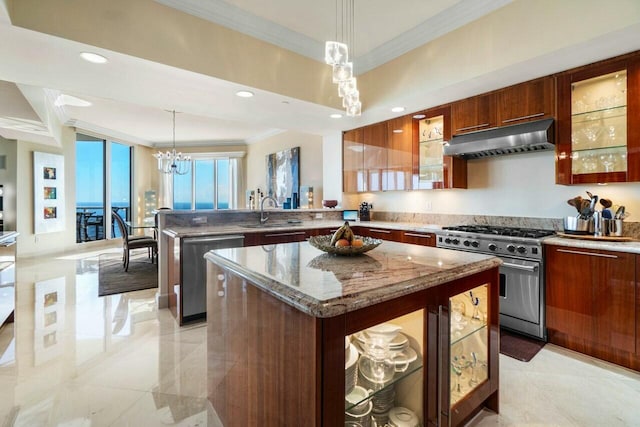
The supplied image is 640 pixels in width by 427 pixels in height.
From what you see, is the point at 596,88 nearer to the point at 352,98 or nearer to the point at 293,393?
the point at 352,98

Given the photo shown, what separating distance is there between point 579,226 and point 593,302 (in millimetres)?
650

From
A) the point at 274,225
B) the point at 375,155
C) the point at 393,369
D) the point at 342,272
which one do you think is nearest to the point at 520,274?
the point at 393,369

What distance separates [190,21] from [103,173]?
6.77 meters

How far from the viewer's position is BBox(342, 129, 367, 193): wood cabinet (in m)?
4.71

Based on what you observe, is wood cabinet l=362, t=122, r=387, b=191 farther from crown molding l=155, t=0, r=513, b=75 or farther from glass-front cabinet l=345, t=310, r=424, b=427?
glass-front cabinet l=345, t=310, r=424, b=427

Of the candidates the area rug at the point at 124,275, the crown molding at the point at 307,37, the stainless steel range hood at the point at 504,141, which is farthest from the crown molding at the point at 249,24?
the area rug at the point at 124,275

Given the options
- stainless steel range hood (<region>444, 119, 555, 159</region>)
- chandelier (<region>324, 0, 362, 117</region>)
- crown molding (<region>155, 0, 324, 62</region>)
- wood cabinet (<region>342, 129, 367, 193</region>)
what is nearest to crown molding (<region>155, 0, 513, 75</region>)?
crown molding (<region>155, 0, 324, 62</region>)

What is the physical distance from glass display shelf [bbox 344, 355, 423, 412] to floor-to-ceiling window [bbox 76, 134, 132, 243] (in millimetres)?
8521

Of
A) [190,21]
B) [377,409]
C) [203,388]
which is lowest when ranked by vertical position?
[203,388]

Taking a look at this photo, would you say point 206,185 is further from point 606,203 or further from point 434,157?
point 606,203

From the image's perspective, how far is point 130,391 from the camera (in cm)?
198

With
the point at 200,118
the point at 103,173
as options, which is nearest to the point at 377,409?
the point at 200,118

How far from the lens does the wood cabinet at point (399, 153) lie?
13.1 ft

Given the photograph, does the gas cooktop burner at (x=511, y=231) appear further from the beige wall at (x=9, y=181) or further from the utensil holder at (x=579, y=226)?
the beige wall at (x=9, y=181)
